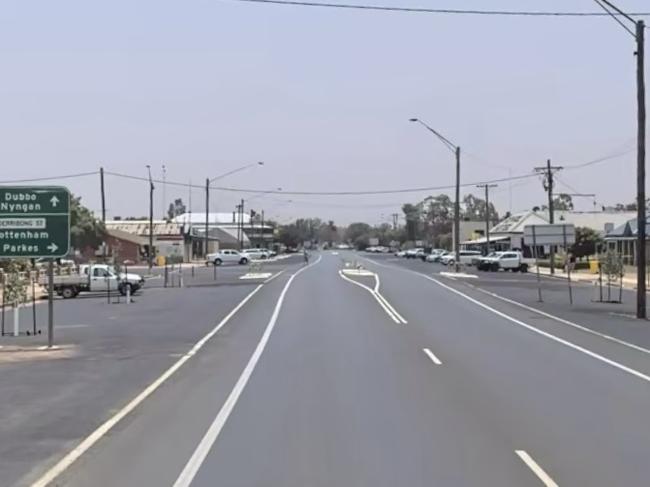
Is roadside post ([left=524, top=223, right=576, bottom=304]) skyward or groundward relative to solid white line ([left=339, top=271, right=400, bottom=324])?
skyward

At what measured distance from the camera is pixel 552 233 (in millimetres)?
41250

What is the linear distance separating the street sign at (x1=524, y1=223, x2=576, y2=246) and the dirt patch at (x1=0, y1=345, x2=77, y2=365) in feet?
82.6

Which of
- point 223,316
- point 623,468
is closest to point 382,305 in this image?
point 223,316

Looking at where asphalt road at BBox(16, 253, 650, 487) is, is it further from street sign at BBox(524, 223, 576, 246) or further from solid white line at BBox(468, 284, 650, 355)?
street sign at BBox(524, 223, 576, 246)

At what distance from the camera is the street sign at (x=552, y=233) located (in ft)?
133

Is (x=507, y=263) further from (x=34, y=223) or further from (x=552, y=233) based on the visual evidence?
(x=34, y=223)

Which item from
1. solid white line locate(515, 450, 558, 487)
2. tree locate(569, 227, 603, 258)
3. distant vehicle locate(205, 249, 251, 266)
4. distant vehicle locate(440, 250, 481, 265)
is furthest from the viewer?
distant vehicle locate(205, 249, 251, 266)

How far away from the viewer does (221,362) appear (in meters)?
17.3

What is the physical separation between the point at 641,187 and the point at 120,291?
25048mm

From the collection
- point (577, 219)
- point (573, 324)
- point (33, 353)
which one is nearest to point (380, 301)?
point (573, 324)

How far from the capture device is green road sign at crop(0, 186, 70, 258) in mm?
21781

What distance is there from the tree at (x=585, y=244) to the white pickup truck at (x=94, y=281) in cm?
5773

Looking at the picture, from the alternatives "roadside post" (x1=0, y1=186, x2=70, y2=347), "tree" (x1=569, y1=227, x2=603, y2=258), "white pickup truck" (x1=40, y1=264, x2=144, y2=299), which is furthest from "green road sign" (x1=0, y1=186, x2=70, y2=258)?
"tree" (x1=569, y1=227, x2=603, y2=258)

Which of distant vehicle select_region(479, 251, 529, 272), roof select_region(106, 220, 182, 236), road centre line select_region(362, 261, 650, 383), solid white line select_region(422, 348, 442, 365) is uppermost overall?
roof select_region(106, 220, 182, 236)
